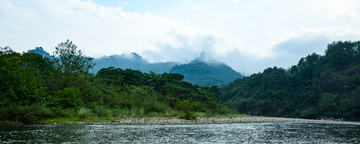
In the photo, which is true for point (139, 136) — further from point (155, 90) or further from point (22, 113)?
point (155, 90)

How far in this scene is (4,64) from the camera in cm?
2905

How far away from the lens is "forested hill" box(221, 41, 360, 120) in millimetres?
78125

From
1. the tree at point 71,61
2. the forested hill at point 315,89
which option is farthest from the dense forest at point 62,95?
the forested hill at point 315,89

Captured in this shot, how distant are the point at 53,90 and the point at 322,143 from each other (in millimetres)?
30394

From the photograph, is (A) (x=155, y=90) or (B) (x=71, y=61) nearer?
(B) (x=71, y=61)

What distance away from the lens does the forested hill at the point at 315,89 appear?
256 ft

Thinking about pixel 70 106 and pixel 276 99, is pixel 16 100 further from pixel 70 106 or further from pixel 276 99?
pixel 276 99

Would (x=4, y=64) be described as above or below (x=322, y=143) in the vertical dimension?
above

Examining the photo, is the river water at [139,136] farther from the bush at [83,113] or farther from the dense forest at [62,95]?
the bush at [83,113]

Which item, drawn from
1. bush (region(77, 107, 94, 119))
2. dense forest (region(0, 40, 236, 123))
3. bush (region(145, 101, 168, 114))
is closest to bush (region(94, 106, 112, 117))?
dense forest (region(0, 40, 236, 123))

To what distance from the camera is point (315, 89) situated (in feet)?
311

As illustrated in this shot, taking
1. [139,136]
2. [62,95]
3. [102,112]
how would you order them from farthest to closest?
[102,112] → [62,95] → [139,136]

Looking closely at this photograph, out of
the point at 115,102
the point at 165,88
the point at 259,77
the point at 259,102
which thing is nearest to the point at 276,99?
the point at 259,102

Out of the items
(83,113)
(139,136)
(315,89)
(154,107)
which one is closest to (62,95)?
(83,113)
